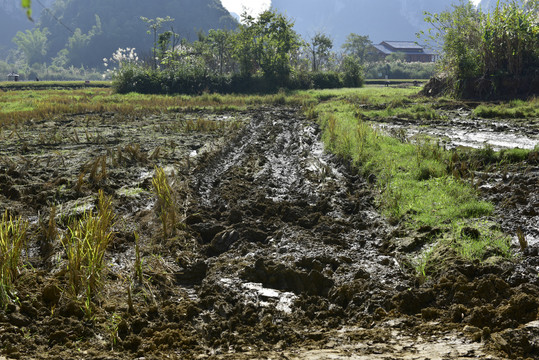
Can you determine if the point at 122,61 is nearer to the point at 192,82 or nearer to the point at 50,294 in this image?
the point at 192,82

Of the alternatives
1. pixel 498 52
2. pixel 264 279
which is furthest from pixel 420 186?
pixel 498 52

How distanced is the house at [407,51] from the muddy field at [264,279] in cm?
6560

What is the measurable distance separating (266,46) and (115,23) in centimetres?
7903

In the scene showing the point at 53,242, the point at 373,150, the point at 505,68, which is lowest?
the point at 53,242

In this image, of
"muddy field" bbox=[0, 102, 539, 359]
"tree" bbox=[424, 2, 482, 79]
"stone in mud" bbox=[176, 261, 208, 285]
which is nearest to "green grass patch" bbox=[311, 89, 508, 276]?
"muddy field" bbox=[0, 102, 539, 359]

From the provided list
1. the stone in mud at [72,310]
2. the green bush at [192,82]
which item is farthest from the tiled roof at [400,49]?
the stone in mud at [72,310]

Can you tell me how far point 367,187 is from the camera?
768 cm

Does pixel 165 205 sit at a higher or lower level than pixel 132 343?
higher

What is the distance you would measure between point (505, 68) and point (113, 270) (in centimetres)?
2081

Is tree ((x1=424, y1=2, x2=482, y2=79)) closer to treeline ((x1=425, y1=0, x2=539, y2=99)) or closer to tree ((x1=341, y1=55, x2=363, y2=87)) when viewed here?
treeline ((x1=425, y1=0, x2=539, y2=99))

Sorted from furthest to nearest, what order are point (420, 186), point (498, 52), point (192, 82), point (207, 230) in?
point (192, 82)
point (498, 52)
point (420, 186)
point (207, 230)

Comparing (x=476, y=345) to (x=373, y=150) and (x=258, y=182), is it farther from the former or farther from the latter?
(x=373, y=150)

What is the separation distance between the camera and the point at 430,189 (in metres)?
6.91

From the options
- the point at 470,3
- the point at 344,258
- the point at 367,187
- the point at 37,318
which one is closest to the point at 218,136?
the point at 367,187
